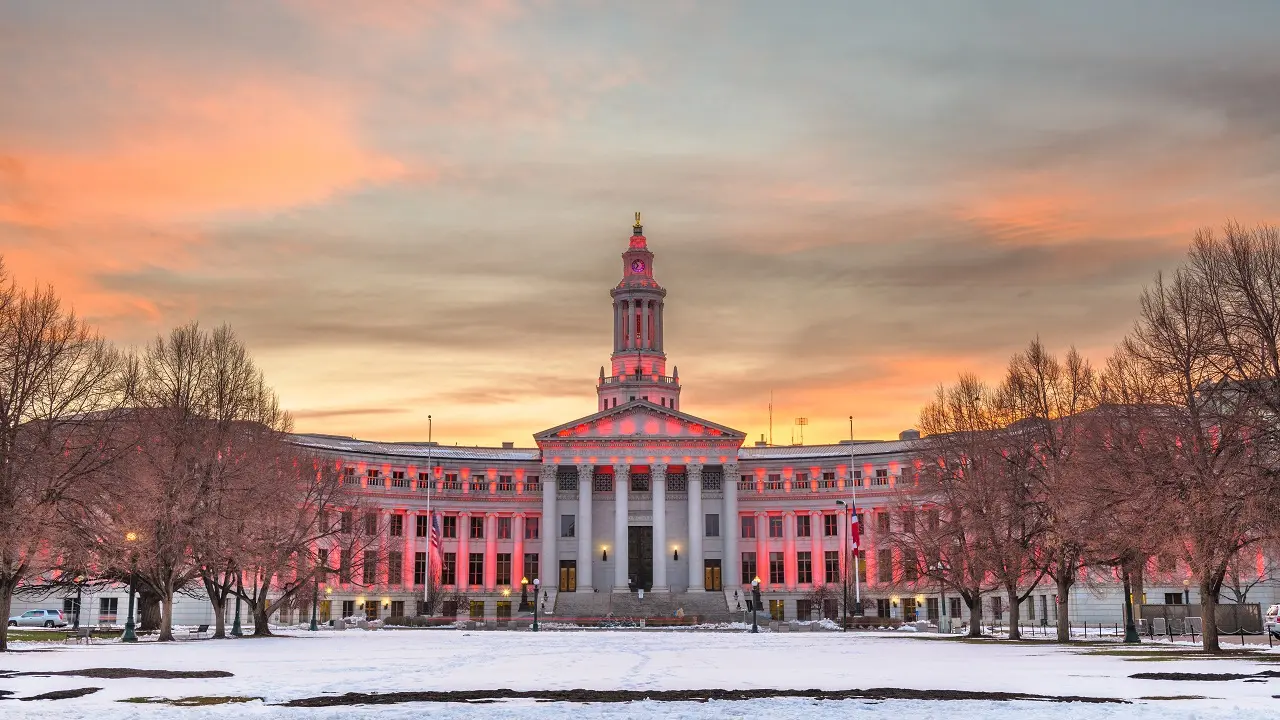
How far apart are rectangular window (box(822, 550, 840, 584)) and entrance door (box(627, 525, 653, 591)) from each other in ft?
62.7

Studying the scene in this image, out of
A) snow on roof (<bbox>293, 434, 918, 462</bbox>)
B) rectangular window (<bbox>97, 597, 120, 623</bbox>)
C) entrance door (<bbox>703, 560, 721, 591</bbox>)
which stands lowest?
rectangular window (<bbox>97, 597, 120, 623</bbox>)

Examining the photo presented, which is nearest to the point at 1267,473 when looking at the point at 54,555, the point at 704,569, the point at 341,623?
the point at 54,555

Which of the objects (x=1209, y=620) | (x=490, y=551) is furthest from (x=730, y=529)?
(x=1209, y=620)

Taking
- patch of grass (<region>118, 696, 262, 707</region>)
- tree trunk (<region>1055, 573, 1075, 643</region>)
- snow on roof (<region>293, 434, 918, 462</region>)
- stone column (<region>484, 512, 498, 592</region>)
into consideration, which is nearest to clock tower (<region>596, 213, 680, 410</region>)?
snow on roof (<region>293, 434, 918, 462</region>)

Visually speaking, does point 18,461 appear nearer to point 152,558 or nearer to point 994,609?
point 152,558

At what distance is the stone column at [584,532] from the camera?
127m

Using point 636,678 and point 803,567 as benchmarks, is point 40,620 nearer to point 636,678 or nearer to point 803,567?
point 803,567

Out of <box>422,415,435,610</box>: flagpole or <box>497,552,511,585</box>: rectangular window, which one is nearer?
<box>422,415,435,610</box>: flagpole

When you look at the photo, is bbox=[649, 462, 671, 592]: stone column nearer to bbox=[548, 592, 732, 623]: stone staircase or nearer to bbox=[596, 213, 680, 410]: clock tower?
bbox=[548, 592, 732, 623]: stone staircase

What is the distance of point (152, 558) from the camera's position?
189ft

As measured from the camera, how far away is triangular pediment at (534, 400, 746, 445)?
429 feet

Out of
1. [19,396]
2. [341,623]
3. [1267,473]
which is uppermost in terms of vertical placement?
[19,396]

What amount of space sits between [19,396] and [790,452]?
344 feet

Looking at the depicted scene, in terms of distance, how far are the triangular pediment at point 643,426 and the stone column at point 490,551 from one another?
1221 centimetres
